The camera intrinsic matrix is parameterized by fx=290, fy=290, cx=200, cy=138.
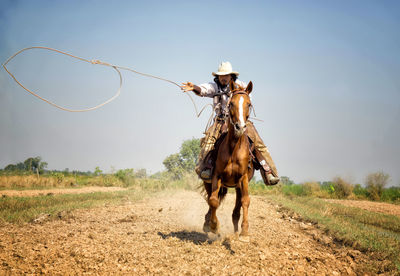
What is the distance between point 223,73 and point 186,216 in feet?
20.8

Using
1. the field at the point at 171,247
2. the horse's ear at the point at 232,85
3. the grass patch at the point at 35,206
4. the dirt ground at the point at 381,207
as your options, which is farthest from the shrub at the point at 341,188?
the horse's ear at the point at 232,85

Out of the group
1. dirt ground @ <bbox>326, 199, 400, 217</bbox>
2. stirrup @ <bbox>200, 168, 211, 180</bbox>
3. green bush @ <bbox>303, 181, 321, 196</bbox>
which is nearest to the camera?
stirrup @ <bbox>200, 168, 211, 180</bbox>

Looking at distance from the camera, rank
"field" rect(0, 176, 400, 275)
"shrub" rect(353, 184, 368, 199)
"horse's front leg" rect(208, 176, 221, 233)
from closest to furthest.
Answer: "field" rect(0, 176, 400, 275), "horse's front leg" rect(208, 176, 221, 233), "shrub" rect(353, 184, 368, 199)

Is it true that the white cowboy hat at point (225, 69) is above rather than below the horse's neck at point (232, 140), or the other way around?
above

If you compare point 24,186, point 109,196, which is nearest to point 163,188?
point 109,196

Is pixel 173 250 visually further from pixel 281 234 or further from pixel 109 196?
pixel 109 196

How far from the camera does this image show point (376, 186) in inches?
1016

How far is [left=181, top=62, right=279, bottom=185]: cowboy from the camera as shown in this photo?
7.23m

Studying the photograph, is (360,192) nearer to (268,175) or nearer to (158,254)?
(268,175)

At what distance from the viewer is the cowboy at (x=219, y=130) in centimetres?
723

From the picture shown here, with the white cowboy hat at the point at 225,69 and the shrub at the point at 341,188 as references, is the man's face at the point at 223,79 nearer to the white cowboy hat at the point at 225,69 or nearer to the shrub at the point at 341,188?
the white cowboy hat at the point at 225,69

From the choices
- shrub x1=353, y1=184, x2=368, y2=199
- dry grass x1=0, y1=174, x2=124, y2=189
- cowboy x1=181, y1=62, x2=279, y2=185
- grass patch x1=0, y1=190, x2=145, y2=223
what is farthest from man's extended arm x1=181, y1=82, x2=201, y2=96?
shrub x1=353, y1=184, x2=368, y2=199

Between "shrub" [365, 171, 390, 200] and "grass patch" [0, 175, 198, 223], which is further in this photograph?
"shrub" [365, 171, 390, 200]

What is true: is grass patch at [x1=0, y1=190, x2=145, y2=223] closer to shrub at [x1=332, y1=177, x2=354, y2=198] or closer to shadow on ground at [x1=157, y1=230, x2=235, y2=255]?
shadow on ground at [x1=157, y1=230, x2=235, y2=255]
